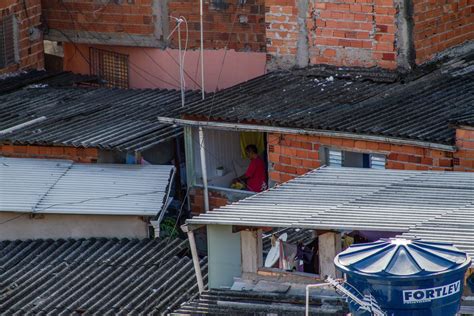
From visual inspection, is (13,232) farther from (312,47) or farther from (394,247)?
(394,247)

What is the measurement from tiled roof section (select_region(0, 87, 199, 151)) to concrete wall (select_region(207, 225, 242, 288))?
5.28 m

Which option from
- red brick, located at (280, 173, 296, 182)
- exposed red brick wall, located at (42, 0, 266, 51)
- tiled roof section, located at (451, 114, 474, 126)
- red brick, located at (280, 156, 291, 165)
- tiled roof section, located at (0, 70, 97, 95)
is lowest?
red brick, located at (280, 173, 296, 182)

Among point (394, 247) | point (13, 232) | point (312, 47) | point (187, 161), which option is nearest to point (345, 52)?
point (312, 47)

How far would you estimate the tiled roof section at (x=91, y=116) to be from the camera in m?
22.6

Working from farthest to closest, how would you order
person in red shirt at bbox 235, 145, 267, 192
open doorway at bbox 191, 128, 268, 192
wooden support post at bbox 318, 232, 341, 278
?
open doorway at bbox 191, 128, 268, 192 → person in red shirt at bbox 235, 145, 267, 192 → wooden support post at bbox 318, 232, 341, 278

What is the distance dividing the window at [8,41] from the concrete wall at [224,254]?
37.2 ft

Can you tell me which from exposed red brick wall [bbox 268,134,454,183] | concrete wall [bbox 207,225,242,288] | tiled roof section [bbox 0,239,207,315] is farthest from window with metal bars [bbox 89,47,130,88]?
concrete wall [bbox 207,225,242,288]

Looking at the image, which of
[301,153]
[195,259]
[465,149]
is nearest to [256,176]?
[301,153]

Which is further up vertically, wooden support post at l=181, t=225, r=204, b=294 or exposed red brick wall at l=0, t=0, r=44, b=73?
exposed red brick wall at l=0, t=0, r=44, b=73

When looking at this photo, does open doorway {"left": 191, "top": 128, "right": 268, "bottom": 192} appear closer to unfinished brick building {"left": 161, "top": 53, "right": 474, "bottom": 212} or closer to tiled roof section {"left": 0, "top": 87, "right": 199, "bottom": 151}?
unfinished brick building {"left": 161, "top": 53, "right": 474, "bottom": 212}

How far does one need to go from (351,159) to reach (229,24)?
619 cm

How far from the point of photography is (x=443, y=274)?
13.6 metres

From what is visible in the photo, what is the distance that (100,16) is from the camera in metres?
27.8

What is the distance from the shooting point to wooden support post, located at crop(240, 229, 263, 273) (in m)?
16.8
